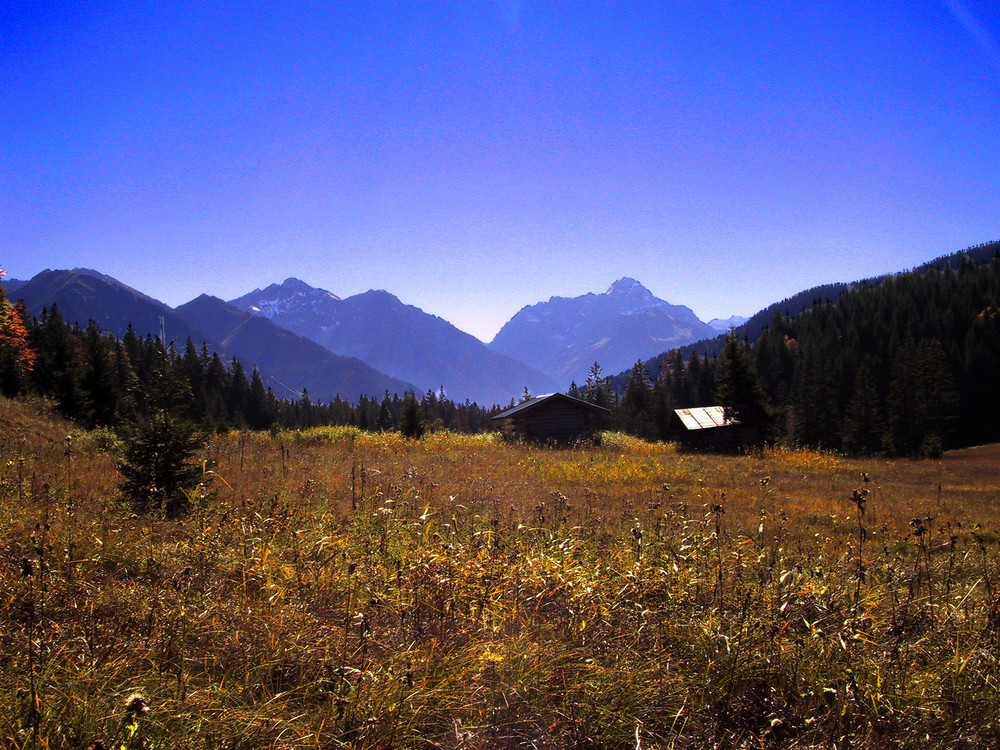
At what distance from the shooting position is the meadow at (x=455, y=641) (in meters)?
2.57

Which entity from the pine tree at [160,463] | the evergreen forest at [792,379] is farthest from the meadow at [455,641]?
the evergreen forest at [792,379]

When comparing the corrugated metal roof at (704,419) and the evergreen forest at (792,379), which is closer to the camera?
the evergreen forest at (792,379)

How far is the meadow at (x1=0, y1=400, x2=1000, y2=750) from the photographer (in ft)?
8.45

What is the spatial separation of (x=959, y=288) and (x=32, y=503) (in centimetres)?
13735

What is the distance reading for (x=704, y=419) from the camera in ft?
122

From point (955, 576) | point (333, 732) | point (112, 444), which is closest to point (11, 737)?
point (333, 732)

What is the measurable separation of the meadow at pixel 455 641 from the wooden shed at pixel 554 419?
2281 centimetres

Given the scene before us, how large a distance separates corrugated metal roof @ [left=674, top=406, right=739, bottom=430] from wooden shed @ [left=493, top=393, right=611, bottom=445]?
33.2 ft

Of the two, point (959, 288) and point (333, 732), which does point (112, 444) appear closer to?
point (333, 732)

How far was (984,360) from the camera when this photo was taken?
269 feet

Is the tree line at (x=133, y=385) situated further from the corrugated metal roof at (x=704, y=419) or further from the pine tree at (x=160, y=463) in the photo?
the corrugated metal roof at (x=704, y=419)

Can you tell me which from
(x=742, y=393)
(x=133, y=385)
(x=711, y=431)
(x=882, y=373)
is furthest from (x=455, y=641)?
(x=882, y=373)

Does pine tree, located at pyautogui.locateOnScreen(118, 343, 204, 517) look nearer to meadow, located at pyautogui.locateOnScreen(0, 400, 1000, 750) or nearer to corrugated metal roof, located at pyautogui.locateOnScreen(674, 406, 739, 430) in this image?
meadow, located at pyautogui.locateOnScreen(0, 400, 1000, 750)

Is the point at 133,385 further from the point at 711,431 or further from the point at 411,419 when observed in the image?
the point at 711,431
